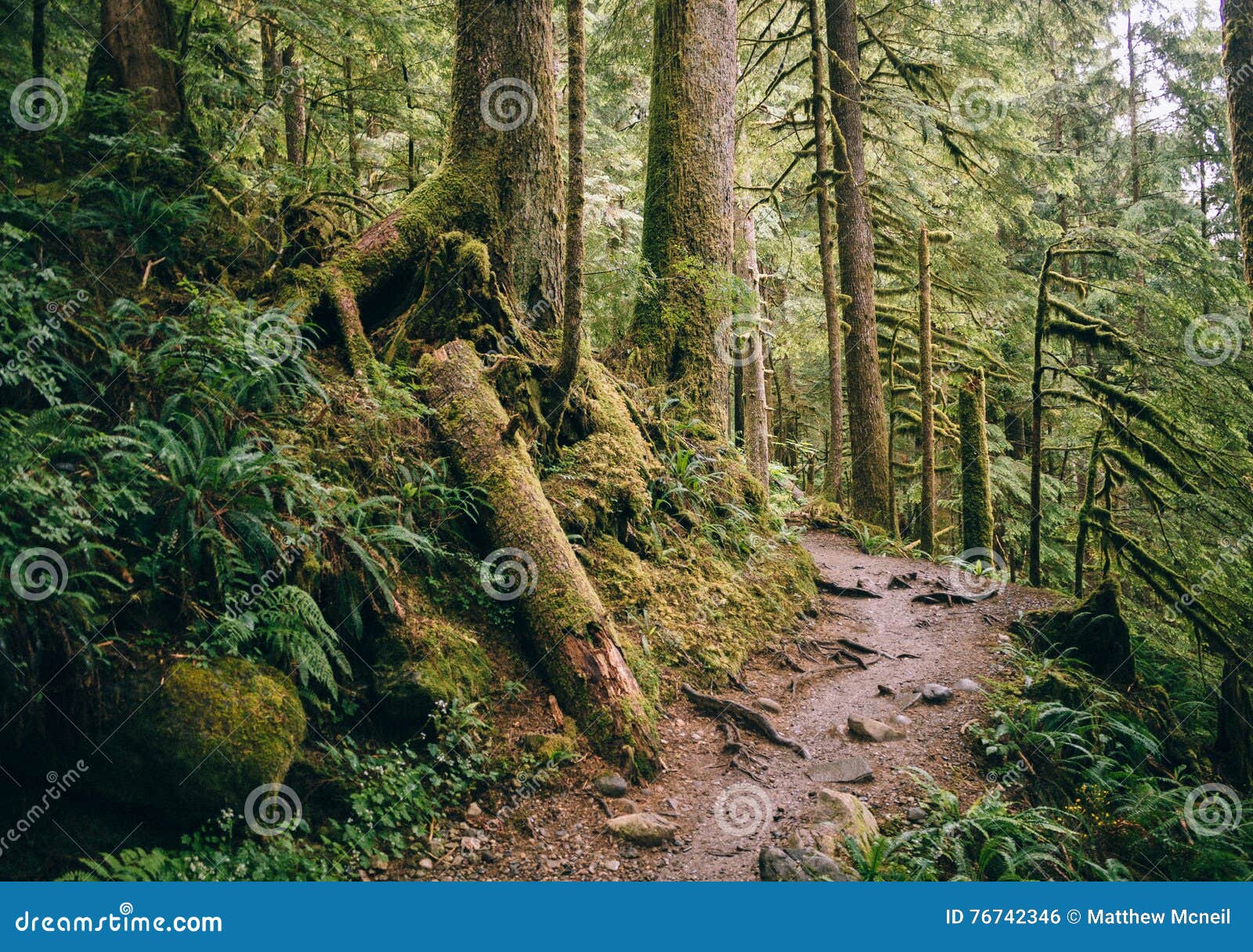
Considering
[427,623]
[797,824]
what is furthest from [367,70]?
[797,824]

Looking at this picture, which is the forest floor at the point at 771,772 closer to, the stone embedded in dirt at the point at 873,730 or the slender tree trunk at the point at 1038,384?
the stone embedded in dirt at the point at 873,730

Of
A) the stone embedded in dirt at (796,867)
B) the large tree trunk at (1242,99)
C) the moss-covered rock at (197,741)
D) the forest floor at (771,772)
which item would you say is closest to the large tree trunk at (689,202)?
the forest floor at (771,772)

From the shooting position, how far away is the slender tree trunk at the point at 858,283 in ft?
42.8

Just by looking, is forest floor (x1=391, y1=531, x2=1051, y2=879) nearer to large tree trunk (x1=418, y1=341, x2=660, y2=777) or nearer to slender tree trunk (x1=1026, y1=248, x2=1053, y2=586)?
large tree trunk (x1=418, y1=341, x2=660, y2=777)

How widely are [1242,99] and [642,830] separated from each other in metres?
8.70

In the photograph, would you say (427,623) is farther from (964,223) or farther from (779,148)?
(964,223)

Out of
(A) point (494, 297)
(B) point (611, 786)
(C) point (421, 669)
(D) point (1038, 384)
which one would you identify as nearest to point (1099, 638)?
(D) point (1038, 384)

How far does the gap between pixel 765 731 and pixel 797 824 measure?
46.1 inches

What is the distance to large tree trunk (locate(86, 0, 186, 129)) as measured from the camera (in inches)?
255

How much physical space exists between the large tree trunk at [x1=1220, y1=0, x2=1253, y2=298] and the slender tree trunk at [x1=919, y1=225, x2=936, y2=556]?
5569mm

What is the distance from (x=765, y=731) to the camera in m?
5.46

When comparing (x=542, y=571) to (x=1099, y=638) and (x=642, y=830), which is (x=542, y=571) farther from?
(x=1099, y=638)

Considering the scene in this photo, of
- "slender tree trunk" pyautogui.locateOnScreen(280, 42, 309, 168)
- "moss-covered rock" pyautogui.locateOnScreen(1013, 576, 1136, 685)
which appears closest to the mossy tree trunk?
"moss-covered rock" pyautogui.locateOnScreen(1013, 576, 1136, 685)

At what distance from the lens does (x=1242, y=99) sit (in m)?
6.88
